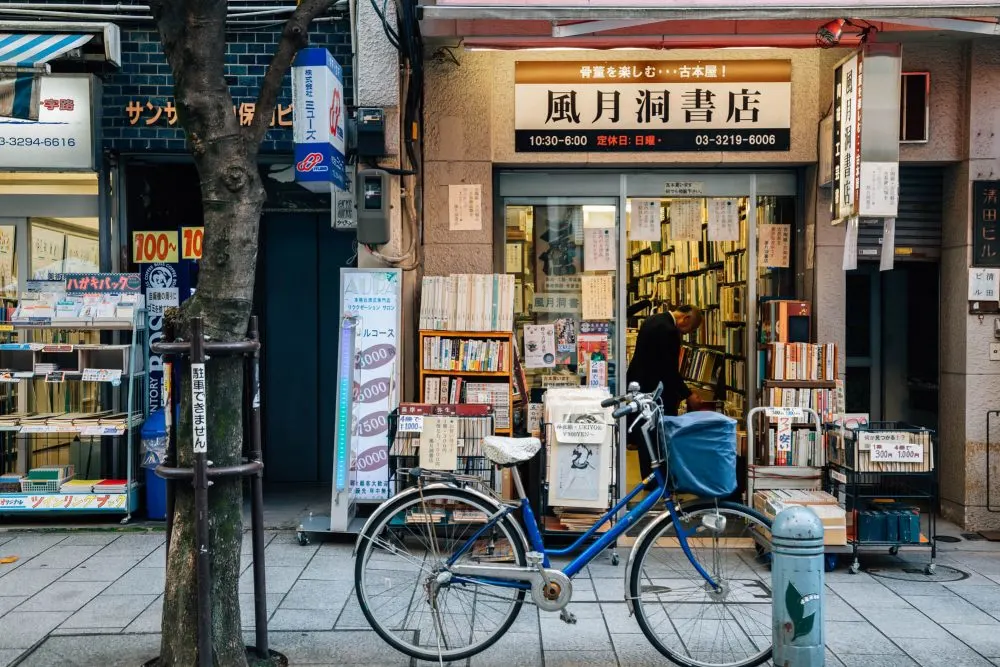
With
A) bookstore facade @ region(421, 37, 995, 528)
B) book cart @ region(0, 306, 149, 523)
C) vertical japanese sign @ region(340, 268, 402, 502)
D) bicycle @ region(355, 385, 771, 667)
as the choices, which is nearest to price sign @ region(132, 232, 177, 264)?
book cart @ region(0, 306, 149, 523)

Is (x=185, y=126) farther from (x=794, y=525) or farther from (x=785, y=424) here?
(x=785, y=424)

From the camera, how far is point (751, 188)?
8750 millimetres

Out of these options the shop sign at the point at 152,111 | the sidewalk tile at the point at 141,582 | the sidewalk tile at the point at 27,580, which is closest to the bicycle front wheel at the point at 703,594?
the sidewalk tile at the point at 141,582

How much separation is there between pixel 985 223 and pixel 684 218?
2663 mm

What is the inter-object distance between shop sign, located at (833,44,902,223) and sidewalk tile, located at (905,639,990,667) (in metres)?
3.40

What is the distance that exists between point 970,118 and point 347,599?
22.2 ft

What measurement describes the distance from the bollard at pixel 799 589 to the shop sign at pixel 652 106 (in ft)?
15.7

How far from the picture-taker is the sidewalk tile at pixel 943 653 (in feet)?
16.9

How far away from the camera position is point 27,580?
6.66m

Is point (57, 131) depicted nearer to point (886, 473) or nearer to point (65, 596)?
point (65, 596)

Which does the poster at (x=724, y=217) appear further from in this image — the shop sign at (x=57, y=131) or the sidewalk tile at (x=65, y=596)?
the sidewalk tile at (x=65, y=596)

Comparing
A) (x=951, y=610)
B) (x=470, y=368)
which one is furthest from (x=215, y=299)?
(x=951, y=610)

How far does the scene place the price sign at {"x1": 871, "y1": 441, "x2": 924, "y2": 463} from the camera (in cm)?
699

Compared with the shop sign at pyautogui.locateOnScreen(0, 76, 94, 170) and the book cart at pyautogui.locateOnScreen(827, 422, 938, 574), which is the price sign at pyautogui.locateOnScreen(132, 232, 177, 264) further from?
the book cart at pyautogui.locateOnScreen(827, 422, 938, 574)
